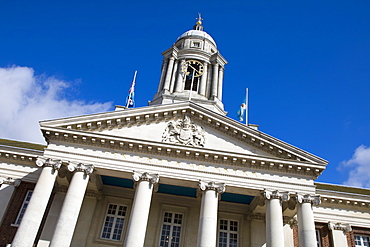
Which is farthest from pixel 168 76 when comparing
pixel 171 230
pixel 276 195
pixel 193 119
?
pixel 276 195

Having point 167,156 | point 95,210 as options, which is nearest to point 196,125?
Answer: point 167,156

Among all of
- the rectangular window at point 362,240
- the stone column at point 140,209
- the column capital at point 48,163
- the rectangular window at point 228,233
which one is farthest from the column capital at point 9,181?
the rectangular window at point 362,240

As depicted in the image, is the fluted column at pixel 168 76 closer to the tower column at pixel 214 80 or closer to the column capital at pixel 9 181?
the tower column at pixel 214 80

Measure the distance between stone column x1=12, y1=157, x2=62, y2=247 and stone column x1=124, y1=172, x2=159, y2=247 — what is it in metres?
4.97

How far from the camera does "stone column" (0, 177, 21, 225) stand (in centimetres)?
2284

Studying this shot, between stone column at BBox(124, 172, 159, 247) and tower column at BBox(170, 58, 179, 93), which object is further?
tower column at BBox(170, 58, 179, 93)

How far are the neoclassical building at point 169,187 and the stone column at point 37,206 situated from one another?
0.06 meters

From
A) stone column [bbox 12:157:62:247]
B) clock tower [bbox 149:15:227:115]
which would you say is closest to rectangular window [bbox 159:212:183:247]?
stone column [bbox 12:157:62:247]

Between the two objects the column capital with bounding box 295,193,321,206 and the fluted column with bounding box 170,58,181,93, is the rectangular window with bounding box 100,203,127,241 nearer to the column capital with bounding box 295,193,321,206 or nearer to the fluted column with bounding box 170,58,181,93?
the column capital with bounding box 295,193,321,206

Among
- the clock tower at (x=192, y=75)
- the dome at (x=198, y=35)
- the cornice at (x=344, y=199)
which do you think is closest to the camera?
the cornice at (x=344, y=199)

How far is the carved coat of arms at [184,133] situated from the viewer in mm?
21484

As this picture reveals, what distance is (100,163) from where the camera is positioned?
67.1 ft

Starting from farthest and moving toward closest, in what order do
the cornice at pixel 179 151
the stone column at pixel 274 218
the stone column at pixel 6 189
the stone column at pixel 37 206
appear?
the stone column at pixel 6 189 < the cornice at pixel 179 151 < the stone column at pixel 274 218 < the stone column at pixel 37 206

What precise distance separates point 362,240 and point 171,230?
A: 45.7 feet
